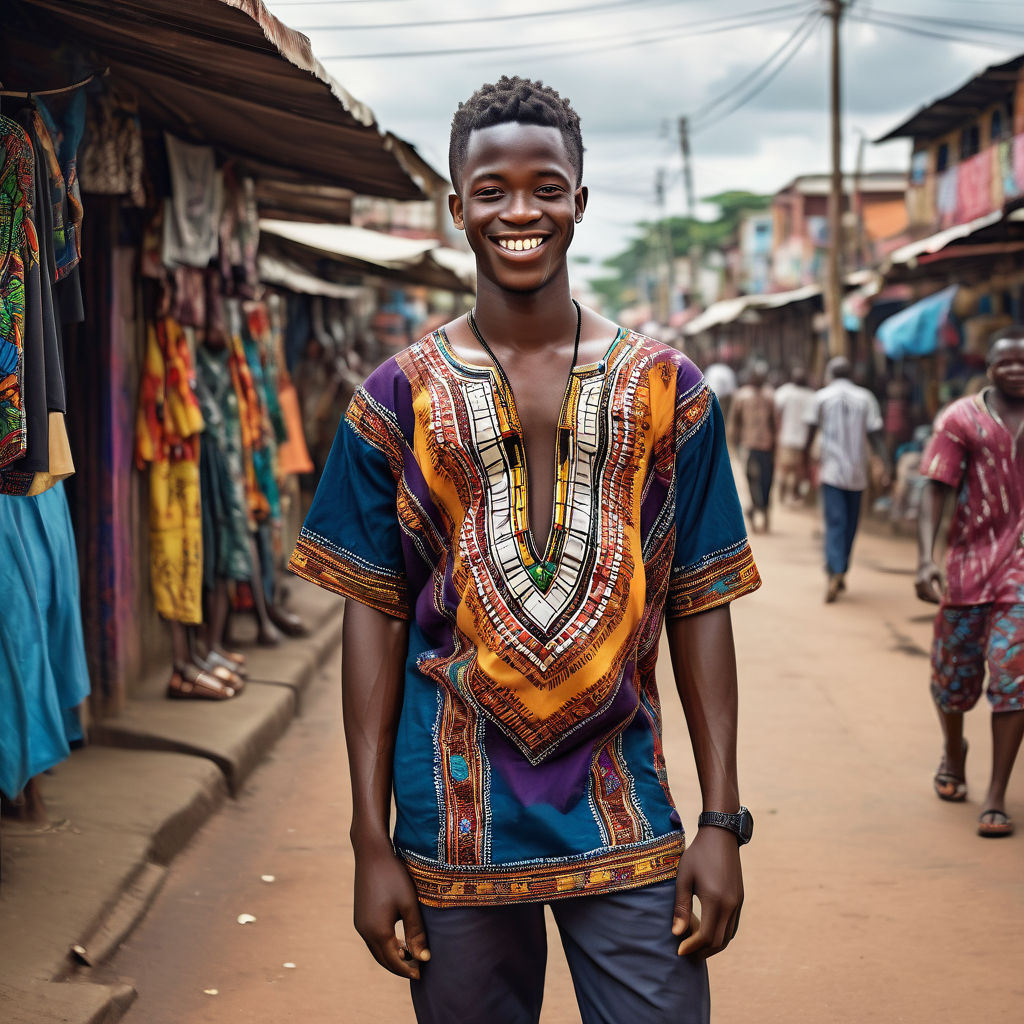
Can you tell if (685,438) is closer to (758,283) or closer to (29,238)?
(29,238)

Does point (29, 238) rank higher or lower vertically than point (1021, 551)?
higher

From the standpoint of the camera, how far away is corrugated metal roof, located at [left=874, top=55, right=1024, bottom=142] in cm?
1848

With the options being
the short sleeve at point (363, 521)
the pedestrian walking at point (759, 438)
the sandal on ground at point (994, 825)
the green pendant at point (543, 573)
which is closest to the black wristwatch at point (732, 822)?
the green pendant at point (543, 573)

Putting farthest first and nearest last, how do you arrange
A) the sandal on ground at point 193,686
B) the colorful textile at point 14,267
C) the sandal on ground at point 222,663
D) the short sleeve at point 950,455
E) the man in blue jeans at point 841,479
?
the man in blue jeans at point 841,479 → the sandal on ground at point 222,663 → the sandal on ground at point 193,686 → the short sleeve at point 950,455 → the colorful textile at point 14,267

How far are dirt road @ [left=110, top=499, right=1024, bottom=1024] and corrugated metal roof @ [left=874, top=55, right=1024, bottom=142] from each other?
13.5 metres

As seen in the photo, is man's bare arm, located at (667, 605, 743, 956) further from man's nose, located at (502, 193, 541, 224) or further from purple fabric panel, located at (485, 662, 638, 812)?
man's nose, located at (502, 193, 541, 224)

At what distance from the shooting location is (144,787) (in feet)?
17.3

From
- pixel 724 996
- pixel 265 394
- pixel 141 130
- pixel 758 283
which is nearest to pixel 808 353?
pixel 758 283

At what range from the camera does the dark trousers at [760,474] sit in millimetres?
15500

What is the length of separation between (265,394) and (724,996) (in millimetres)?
5307

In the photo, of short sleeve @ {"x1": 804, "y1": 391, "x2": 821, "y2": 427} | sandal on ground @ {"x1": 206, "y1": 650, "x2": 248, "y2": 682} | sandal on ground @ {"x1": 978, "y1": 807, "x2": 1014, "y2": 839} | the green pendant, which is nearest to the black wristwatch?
the green pendant

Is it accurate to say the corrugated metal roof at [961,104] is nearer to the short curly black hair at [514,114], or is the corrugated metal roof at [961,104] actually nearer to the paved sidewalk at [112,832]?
the paved sidewalk at [112,832]

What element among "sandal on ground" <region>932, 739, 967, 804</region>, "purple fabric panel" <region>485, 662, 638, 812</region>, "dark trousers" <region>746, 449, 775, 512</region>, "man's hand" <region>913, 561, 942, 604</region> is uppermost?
"purple fabric panel" <region>485, 662, 638, 812</region>

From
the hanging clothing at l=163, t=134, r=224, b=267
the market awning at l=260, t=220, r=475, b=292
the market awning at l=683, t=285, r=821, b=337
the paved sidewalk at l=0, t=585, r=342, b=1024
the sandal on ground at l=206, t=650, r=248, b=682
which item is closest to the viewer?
the paved sidewalk at l=0, t=585, r=342, b=1024
